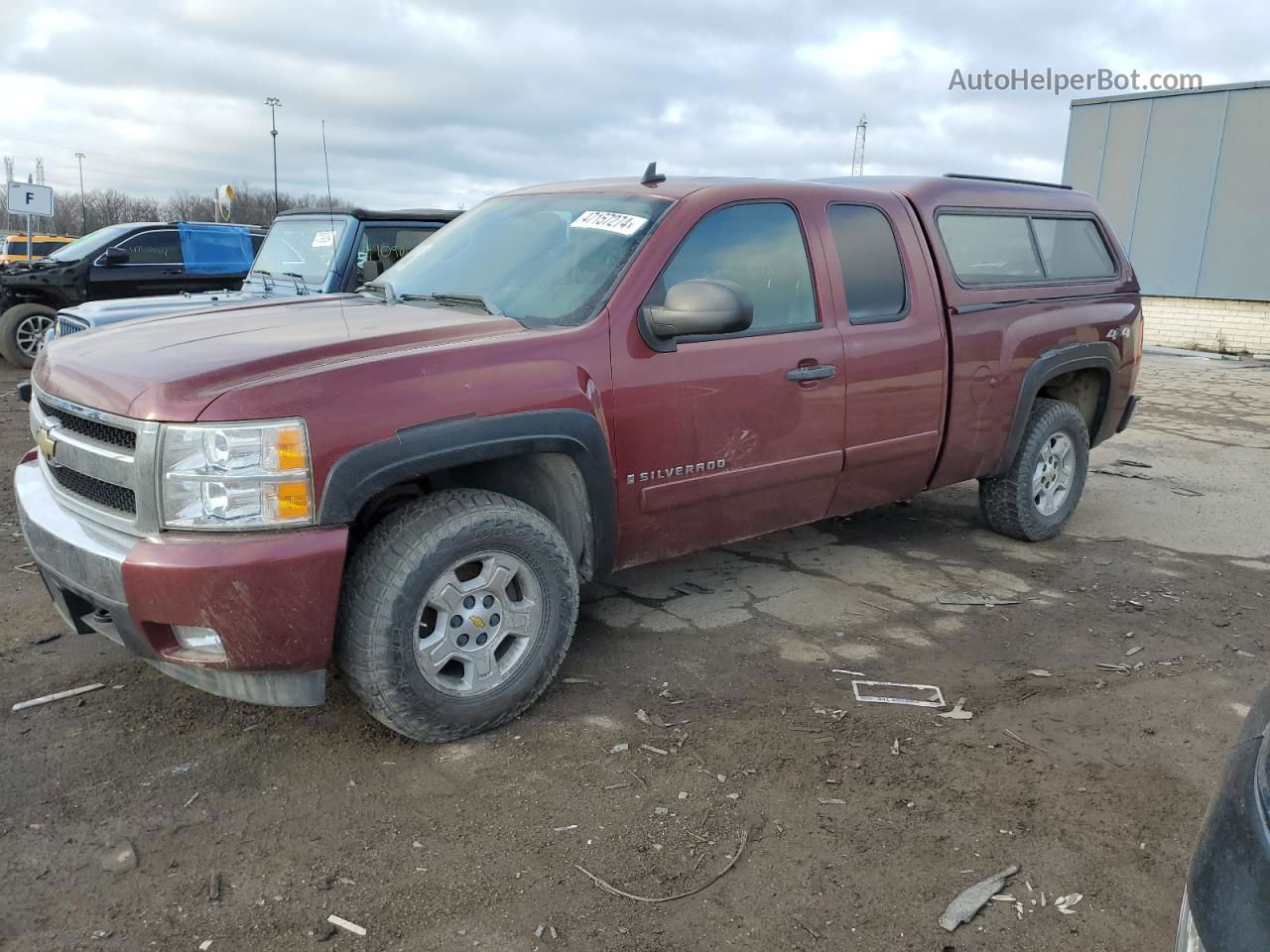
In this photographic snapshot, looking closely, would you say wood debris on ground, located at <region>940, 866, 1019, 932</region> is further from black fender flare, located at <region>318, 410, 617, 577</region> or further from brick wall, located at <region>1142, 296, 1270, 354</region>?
brick wall, located at <region>1142, 296, 1270, 354</region>

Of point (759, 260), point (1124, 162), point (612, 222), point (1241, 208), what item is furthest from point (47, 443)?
point (1124, 162)

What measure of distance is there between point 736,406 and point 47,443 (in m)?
2.42

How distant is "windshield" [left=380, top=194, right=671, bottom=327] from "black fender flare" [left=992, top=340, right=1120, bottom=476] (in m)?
2.39

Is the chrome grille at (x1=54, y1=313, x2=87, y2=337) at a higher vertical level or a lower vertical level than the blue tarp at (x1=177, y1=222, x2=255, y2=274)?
lower

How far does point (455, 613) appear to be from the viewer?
3.10 metres

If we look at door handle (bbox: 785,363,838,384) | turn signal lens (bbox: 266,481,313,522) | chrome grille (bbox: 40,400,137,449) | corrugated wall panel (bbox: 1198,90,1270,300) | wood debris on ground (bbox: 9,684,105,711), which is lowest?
wood debris on ground (bbox: 9,684,105,711)


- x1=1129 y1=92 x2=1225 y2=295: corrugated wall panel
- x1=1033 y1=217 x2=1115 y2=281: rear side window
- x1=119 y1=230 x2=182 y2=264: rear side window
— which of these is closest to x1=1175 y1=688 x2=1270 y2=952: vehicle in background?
x1=1033 y1=217 x2=1115 y2=281: rear side window

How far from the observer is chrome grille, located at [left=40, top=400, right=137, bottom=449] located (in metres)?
2.77

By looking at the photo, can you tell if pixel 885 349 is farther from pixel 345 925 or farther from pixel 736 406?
pixel 345 925

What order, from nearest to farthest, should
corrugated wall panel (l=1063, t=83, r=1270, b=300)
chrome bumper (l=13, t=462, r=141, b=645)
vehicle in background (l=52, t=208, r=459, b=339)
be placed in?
chrome bumper (l=13, t=462, r=141, b=645) → vehicle in background (l=52, t=208, r=459, b=339) → corrugated wall panel (l=1063, t=83, r=1270, b=300)

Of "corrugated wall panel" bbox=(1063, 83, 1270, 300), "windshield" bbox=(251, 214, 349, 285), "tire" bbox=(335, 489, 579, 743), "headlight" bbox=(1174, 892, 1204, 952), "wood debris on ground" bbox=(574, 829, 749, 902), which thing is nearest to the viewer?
"headlight" bbox=(1174, 892, 1204, 952)

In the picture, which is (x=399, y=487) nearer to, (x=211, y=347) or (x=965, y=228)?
(x=211, y=347)

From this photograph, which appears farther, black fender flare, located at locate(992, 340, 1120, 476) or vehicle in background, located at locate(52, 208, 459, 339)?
vehicle in background, located at locate(52, 208, 459, 339)

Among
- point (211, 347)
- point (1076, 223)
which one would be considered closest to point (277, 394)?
point (211, 347)
